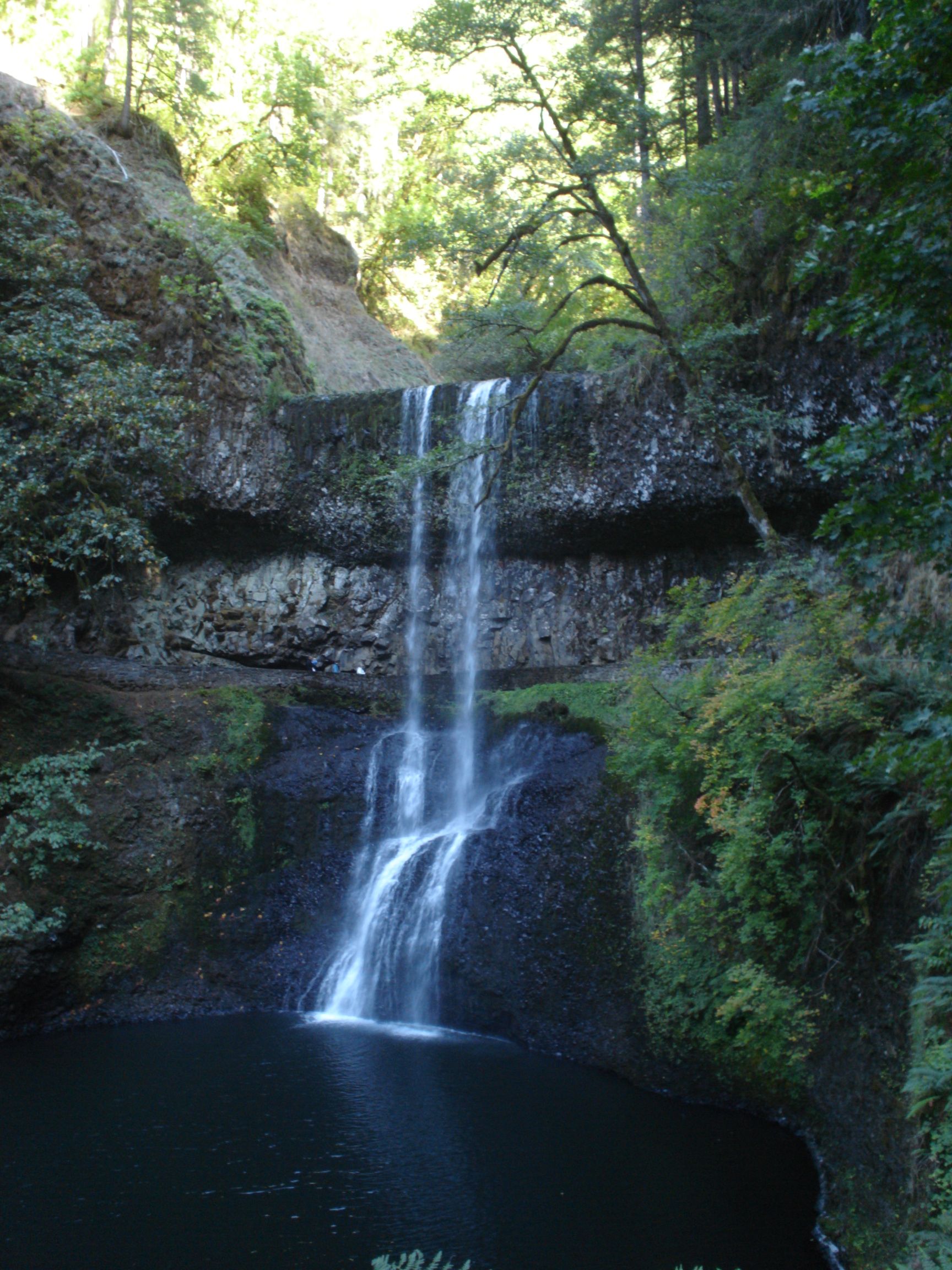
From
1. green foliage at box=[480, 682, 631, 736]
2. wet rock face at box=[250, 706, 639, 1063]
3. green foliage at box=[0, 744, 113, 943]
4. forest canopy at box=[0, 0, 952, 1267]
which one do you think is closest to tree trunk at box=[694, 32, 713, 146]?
forest canopy at box=[0, 0, 952, 1267]

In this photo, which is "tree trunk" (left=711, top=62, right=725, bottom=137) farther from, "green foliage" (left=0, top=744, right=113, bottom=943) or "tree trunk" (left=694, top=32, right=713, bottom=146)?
"green foliage" (left=0, top=744, right=113, bottom=943)

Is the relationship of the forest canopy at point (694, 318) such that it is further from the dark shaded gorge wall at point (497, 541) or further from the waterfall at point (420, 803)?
the waterfall at point (420, 803)

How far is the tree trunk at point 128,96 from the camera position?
23383 millimetres

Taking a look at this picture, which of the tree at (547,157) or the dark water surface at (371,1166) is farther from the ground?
the tree at (547,157)

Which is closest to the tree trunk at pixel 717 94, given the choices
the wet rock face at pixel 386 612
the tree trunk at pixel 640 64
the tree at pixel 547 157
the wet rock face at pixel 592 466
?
the tree trunk at pixel 640 64

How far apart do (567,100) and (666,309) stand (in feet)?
13.5

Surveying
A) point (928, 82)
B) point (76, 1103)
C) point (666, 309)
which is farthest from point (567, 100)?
point (76, 1103)

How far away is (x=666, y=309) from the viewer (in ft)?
57.7

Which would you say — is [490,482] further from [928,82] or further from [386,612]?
[928,82]

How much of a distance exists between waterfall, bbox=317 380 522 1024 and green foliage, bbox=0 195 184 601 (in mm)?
5338

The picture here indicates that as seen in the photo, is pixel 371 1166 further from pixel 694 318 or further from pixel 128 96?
pixel 128 96

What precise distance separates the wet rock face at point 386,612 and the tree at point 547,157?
3.30m

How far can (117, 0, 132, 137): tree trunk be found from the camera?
2338cm

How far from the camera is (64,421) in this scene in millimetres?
14328
